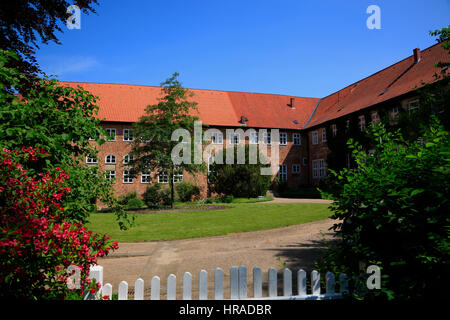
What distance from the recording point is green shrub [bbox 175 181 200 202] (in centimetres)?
2839

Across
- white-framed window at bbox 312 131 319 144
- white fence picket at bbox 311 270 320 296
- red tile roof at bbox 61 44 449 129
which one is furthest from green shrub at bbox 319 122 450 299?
white-framed window at bbox 312 131 319 144

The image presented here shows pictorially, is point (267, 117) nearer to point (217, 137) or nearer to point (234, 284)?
point (217, 137)

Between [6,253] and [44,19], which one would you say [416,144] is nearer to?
[6,253]

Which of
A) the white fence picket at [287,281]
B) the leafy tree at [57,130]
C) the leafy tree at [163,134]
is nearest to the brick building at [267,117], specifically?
the leafy tree at [163,134]

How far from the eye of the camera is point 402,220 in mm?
2492

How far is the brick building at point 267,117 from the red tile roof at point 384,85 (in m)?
0.12

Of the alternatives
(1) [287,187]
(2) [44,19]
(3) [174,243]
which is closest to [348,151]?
(1) [287,187]

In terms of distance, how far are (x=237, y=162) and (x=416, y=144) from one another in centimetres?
2483

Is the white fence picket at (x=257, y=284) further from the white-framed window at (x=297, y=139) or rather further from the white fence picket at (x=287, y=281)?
the white-framed window at (x=297, y=139)

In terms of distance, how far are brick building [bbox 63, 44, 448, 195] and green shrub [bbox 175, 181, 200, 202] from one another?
127cm

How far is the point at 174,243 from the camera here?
9.01 m

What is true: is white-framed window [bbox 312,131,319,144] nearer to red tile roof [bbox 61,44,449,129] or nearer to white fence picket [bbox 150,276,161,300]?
red tile roof [bbox 61,44,449,129]

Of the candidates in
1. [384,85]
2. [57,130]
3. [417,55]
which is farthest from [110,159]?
[417,55]

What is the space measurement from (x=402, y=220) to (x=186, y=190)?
2670 centimetres
